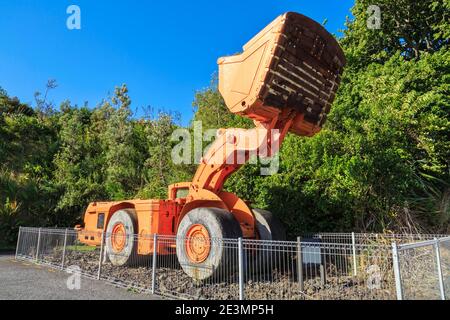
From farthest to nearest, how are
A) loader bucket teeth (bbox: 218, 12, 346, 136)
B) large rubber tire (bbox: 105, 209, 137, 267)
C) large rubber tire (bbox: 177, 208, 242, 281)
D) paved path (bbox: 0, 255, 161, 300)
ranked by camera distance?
large rubber tire (bbox: 105, 209, 137, 267) < large rubber tire (bbox: 177, 208, 242, 281) < paved path (bbox: 0, 255, 161, 300) < loader bucket teeth (bbox: 218, 12, 346, 136)

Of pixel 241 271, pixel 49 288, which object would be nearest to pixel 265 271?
pixel 241 271

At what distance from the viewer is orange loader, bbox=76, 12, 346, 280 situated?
20.9 feet

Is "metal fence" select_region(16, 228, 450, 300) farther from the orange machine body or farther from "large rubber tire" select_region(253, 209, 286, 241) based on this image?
the orange machine body

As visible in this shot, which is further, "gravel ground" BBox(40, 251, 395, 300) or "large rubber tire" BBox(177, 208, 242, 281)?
"large rubber tire" BBox(177, 208, 242, 281)

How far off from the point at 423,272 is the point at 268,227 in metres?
3.40

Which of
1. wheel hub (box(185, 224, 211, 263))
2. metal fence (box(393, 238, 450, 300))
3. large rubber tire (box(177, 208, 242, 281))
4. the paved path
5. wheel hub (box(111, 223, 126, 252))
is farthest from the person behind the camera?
wheel hub (box(111, 223, 126, 252))

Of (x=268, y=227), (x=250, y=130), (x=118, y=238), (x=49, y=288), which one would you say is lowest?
(x=49, y=288)

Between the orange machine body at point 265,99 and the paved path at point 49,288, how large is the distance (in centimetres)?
145

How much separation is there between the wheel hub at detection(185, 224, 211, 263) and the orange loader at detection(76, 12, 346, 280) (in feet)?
0.06

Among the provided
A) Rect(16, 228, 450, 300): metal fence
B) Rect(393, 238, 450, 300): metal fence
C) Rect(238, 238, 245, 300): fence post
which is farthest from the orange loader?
Rect(393, 238, 450, 300): metal fence

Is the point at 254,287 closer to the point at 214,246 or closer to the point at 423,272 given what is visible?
the point at 214,246

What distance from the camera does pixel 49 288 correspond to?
23.8 ft

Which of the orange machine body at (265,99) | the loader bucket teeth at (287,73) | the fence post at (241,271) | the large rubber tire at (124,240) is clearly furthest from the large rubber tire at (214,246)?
the loader bucket teeth at (287,73)

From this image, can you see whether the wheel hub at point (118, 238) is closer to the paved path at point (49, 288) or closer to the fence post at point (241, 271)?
the paved path at point (49, 288)
